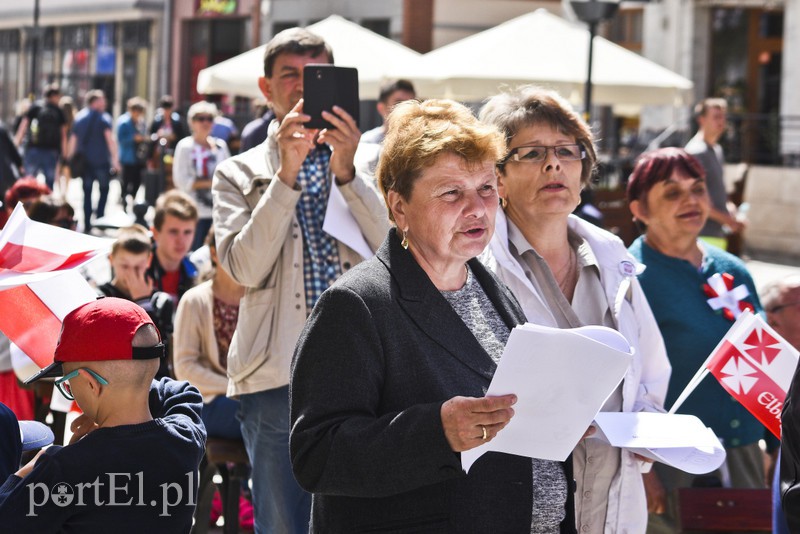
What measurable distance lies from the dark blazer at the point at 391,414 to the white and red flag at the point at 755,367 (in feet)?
3.90

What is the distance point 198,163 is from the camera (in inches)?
479

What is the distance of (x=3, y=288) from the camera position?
10.6 feet

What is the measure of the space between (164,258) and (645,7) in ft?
56.8

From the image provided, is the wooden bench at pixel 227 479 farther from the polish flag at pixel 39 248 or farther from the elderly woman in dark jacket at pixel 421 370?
the elderly woman in dark jacket at pixel 421 370

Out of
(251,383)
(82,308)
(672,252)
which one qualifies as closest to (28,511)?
(82,308)

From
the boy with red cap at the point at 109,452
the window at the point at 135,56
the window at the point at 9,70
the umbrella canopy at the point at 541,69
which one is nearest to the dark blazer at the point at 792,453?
the boy with red cap at the point at 109,452

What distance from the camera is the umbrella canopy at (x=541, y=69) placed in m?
11.8

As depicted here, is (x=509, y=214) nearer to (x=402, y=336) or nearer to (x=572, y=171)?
(x=572, y=171)

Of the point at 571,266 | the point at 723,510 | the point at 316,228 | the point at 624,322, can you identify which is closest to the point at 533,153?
the point at 571,266

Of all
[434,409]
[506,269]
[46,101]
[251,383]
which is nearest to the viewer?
[434,409]

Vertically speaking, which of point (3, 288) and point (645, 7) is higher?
point (645, 7)

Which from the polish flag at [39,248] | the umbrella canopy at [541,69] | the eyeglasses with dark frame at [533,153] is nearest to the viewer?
the polish flag at [39,248]

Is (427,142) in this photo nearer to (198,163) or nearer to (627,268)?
(627,268)

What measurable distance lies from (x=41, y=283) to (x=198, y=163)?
8790 millimetres
